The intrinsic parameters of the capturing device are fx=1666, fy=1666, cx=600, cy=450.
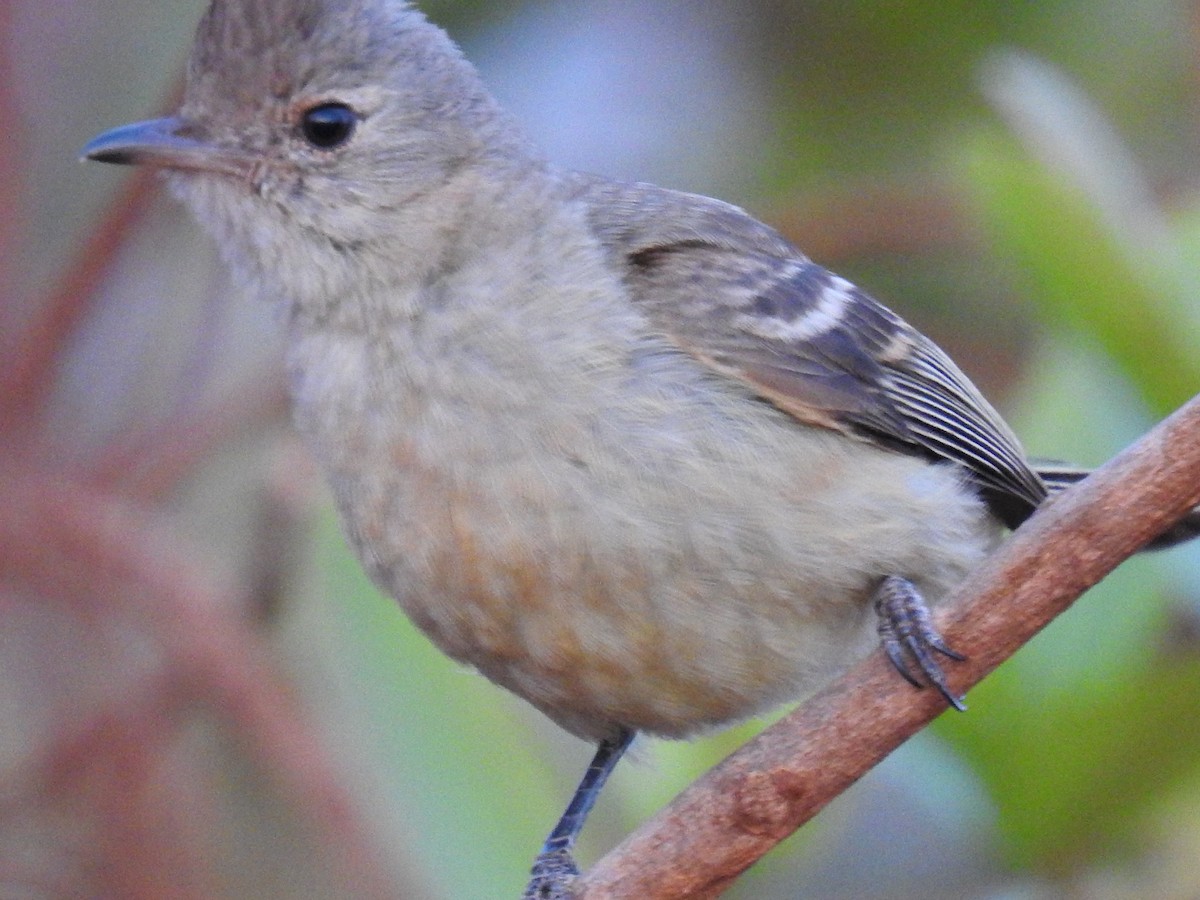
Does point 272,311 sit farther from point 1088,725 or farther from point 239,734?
point 1088,725

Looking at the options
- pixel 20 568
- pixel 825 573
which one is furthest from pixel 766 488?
pixel 20 568

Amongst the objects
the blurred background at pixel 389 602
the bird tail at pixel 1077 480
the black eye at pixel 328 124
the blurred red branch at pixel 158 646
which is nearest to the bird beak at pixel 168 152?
the black eye at pixel 328 124

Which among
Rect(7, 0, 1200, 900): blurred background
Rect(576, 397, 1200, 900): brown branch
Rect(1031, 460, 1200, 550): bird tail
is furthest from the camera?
Rect(1031, 460, 1200, 550): bird tail

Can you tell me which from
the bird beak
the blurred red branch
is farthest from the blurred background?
the bird beak

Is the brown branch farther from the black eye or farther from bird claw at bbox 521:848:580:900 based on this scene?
the black eye

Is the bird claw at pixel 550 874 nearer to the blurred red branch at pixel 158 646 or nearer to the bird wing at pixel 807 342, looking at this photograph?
the blurred red branch at pixel 158 646

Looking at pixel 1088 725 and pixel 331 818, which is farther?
pixel 331 818

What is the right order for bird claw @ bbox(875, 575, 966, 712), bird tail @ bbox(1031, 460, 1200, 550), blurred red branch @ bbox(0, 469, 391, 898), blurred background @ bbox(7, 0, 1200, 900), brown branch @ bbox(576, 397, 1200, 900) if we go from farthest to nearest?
blurred red branch @ bbox(0, 469, 391, 898), bird tail @ bbox(1031, 460, 1200, 550), blurred background @ bbox(7, 0, 1200, 900), bird claw @ bbox(875, 575, 966, 712), brown branch @ bbox(576, 397, 1200, 900)
